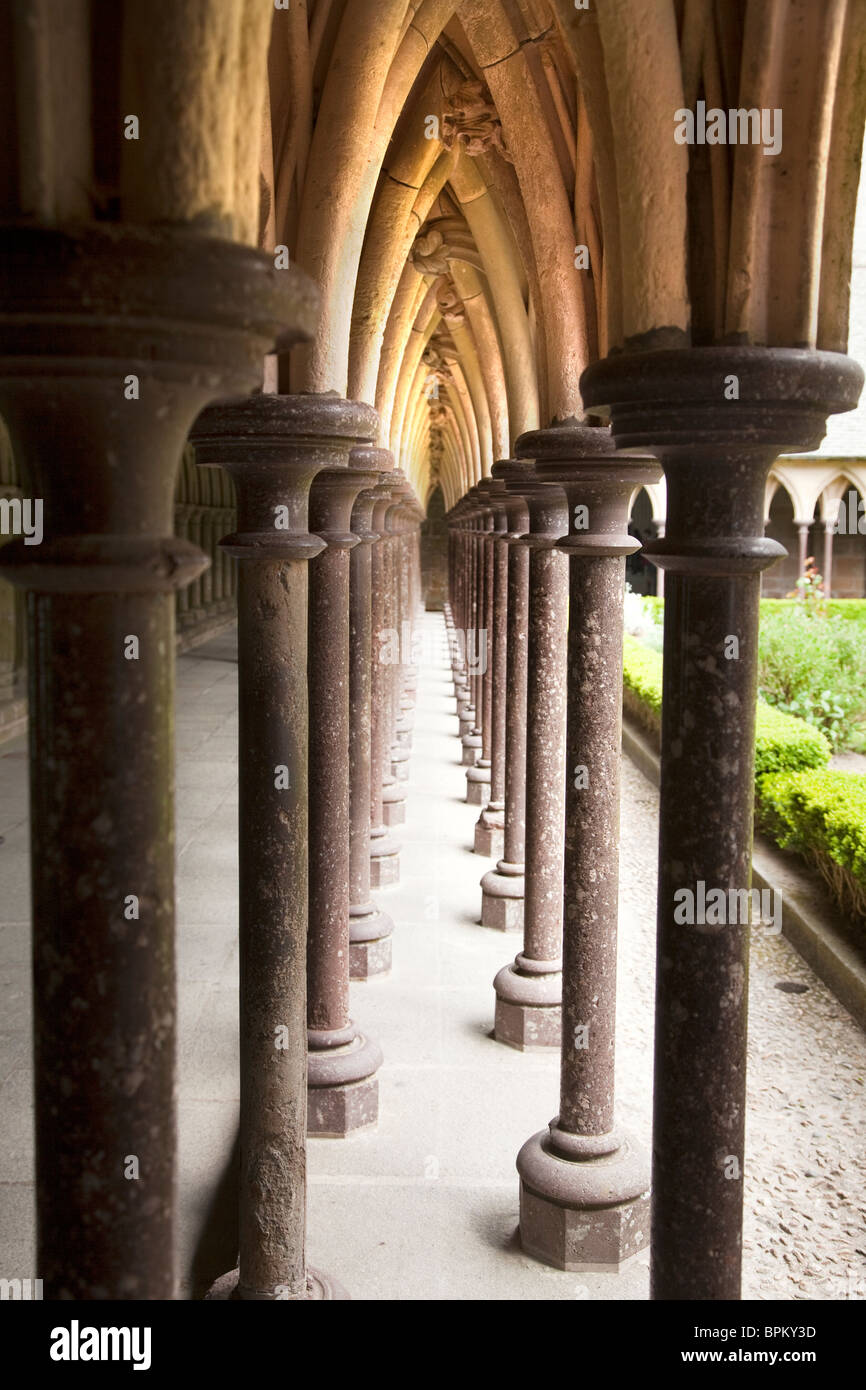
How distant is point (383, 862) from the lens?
26.5 feet

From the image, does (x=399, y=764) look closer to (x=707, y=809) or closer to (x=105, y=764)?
(x=707, y=809)

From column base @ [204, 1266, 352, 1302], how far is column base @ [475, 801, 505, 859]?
5.21 m

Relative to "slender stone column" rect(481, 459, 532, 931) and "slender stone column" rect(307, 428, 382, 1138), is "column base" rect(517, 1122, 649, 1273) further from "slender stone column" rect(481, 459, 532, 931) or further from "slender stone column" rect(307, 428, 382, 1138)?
"slender stone column" rect(481, 459, 532, 931)

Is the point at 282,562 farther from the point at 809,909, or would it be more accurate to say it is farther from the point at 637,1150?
A: the point at 809,909

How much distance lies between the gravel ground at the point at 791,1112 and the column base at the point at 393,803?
216cm

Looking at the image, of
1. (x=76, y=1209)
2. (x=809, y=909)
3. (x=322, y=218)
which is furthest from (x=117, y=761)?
(x=809, y=909)

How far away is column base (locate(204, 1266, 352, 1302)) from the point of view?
352cm

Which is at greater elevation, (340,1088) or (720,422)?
(720,422)

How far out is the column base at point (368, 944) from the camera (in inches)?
256

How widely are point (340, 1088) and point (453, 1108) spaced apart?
554 millimetres
